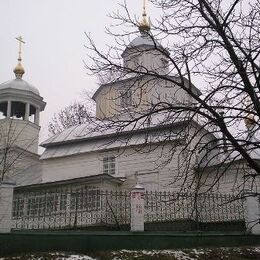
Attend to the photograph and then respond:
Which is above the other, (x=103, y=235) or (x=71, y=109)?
(x=71, y=109)

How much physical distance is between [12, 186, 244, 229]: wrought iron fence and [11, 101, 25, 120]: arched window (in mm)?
9189

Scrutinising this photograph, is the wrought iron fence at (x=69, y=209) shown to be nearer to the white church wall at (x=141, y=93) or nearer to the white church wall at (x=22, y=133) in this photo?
the white church wall at (x=141, y=93)

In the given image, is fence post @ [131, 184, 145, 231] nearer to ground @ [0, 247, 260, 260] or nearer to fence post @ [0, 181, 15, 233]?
ground @ [0, 247, 260, 260]

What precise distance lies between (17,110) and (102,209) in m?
14.1

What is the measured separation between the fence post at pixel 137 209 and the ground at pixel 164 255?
1230 millimetres

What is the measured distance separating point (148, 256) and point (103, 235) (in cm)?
133

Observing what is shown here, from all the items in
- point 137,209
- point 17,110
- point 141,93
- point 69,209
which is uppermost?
point 17,110

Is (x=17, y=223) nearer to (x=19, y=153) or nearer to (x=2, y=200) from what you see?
(x=2, y=200)

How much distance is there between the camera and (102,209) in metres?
16.8

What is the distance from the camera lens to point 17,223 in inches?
727

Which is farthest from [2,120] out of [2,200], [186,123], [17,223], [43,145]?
[186,123]

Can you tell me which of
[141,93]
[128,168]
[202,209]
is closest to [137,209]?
[202,209]

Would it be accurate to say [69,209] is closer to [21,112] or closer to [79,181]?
[79,181]

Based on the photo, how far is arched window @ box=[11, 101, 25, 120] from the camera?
92.2ft
